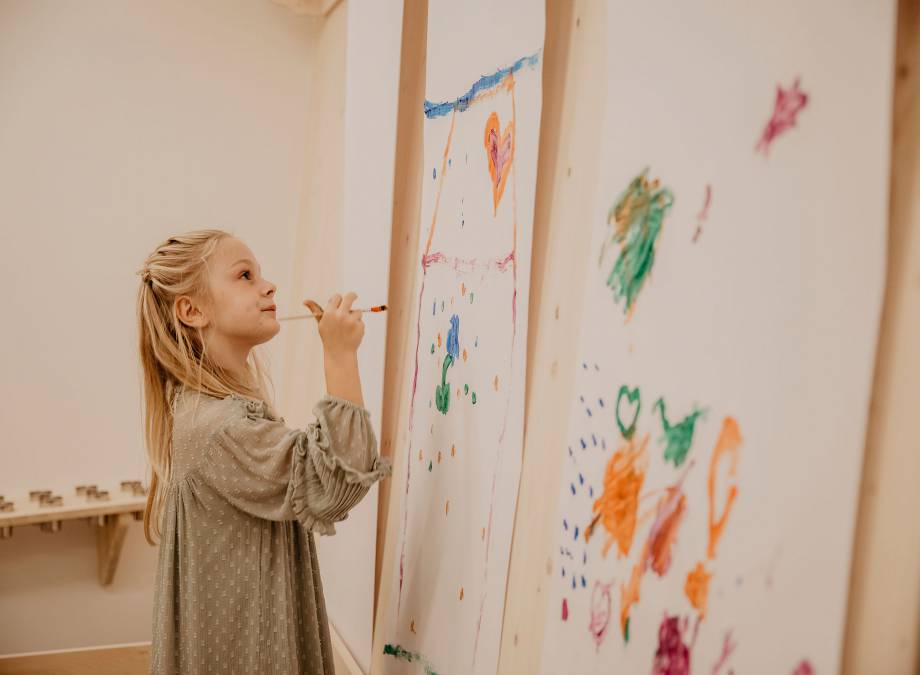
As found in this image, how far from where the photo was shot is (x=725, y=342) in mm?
739

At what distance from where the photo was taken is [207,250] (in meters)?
1.41

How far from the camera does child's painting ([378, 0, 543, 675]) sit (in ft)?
3.65

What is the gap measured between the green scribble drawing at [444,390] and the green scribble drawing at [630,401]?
461 millimetres

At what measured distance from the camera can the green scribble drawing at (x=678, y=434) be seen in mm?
776

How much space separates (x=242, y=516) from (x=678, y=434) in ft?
2.69

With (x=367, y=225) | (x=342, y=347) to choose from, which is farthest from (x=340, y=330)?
(x=367, y=225)

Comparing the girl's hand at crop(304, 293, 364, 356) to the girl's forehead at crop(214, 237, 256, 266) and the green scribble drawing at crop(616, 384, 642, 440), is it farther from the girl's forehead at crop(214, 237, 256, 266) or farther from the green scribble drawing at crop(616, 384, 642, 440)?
the green scribble drawing at crop(616, 384, 642, 440)

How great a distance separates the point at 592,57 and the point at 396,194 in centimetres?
68

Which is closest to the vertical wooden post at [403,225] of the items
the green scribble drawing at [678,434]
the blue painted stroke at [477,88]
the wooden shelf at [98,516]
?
the blue painted stroke at [477,88]

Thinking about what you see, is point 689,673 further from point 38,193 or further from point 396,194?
point 38,193

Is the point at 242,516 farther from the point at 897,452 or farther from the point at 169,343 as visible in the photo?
the point at 897,452

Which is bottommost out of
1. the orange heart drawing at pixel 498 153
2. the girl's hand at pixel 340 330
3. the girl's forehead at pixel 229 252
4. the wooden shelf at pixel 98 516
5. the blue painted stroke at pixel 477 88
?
the wooden shelf at pixel 98 516

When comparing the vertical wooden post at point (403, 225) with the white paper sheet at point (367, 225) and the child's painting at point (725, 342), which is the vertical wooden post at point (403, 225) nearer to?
the white paper sheet at point (367, 225)

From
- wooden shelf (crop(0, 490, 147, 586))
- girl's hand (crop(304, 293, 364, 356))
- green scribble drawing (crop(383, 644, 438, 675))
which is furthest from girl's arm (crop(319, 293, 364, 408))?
wooden shelf (crop(0, 490, 147, 586))
